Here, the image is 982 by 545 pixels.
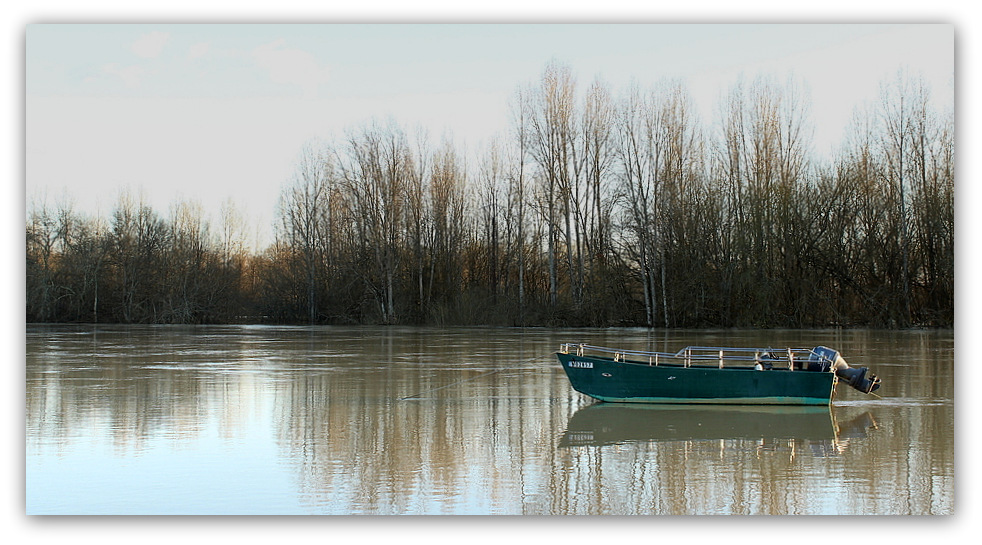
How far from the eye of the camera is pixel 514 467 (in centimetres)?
895

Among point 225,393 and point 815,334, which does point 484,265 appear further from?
point 225,393

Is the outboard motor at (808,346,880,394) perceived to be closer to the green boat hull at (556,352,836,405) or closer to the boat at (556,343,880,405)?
the boat at (556,343,880,405)

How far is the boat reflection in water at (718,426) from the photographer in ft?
34.2

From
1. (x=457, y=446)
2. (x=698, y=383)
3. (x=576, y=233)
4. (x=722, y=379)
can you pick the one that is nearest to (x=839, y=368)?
(x=722, y=379)

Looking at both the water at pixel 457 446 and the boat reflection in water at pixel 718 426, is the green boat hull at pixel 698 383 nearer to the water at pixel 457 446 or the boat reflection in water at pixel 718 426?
the boat reflection in water at pixel 718 426

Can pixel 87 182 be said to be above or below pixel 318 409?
above

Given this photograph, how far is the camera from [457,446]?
396 inches

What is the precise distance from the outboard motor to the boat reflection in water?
0.50m

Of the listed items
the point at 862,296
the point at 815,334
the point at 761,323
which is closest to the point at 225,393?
the point at 862,296

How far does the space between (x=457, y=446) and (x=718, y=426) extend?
3.09 meters

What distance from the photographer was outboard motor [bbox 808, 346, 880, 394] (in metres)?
12.5

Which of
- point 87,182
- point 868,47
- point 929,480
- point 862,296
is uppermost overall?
point 868,47

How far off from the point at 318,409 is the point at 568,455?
14.7ft

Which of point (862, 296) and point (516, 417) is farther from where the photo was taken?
point (862, 296)
